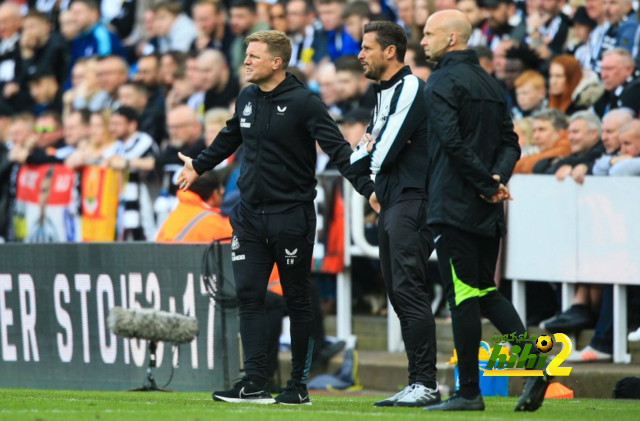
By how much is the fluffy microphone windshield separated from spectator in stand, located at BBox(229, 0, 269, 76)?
22.6 feet

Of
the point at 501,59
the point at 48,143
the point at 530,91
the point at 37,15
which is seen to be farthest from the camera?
the point at 37,15

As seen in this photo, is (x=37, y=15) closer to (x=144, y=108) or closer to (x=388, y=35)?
(x=144, y=108)

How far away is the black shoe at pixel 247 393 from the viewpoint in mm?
8508

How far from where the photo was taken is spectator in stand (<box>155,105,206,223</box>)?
608 inches

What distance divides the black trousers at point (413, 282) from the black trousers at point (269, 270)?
1.92ft

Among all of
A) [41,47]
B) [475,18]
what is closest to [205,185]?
[475,18]

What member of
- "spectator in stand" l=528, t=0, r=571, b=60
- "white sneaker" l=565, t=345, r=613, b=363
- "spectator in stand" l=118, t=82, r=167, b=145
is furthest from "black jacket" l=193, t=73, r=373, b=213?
"spectator in stand" l=118, t=82, r=167, b=145

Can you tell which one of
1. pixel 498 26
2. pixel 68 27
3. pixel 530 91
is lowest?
pixel 530 91

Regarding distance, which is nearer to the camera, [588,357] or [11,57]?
[588,357]

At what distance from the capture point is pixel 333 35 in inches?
653

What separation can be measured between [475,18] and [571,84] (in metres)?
1.90

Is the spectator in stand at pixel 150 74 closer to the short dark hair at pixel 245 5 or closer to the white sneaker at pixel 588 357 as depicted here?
the short dark hair at pixel 245 5

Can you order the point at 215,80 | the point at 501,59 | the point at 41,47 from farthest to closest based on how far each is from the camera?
the point at 41,47
the point at 215,80
the point at 501,59

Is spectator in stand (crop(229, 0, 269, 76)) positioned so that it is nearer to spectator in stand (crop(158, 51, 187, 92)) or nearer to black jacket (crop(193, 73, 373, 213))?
spectator in stand (crop(158, 51, 187, 92))
